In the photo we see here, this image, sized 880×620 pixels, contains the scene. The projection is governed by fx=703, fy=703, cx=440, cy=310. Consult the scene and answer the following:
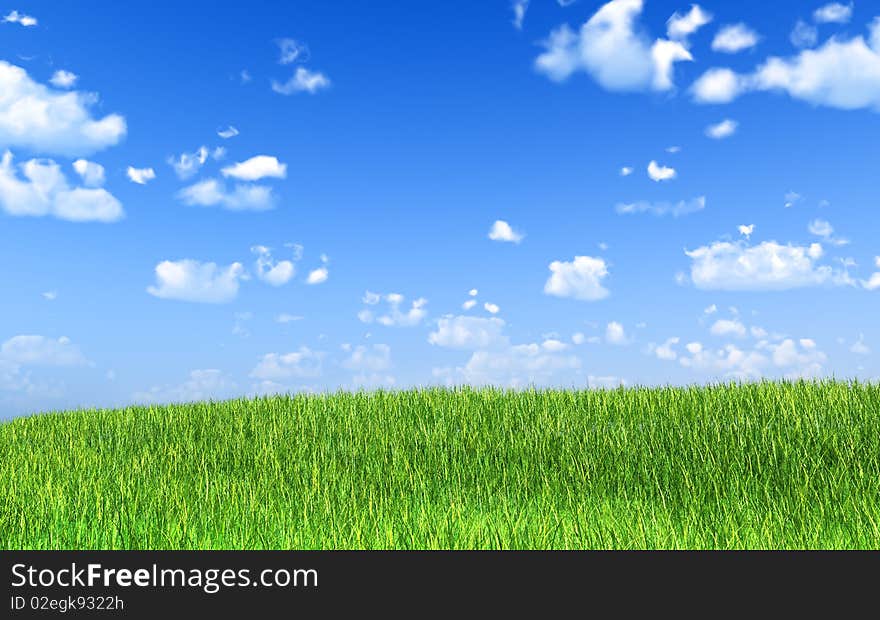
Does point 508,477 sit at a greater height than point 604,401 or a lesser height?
lesser

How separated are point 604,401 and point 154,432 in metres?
6.62

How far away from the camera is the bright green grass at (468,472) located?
5.10m

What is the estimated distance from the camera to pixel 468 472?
25.3ft

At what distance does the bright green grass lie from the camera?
16.7 feet

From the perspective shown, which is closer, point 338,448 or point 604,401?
point 338,448
